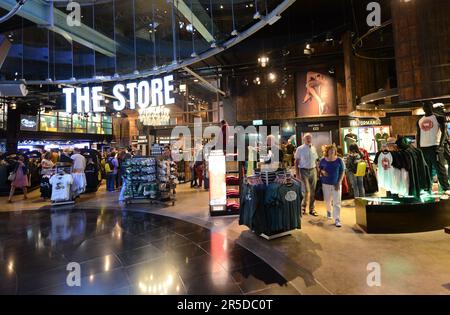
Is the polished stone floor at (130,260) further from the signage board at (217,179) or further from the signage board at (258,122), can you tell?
the signage board at (258,122)

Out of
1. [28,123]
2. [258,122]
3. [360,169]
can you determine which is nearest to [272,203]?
[360,169]

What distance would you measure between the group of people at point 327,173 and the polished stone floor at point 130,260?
6.94 ft

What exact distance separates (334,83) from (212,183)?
7.91 meters

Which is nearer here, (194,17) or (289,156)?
(194,17)

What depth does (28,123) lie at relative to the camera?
17781 millimetres

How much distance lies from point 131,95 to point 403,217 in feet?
24.9

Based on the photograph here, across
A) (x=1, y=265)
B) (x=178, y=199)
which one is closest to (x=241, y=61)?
(x=178, y=199)

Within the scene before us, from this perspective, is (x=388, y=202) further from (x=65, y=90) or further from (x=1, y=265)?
(x=65, y=90)

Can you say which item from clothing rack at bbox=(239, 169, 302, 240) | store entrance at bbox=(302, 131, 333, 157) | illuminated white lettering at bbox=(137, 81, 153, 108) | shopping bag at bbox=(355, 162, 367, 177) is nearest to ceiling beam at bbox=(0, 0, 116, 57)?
illuminated white lettering at bbox=(137, 81, 153, 108)

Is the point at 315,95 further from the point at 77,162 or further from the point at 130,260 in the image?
the point at 130,260

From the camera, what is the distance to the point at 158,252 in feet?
11.8

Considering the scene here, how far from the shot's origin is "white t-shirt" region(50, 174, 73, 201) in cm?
732

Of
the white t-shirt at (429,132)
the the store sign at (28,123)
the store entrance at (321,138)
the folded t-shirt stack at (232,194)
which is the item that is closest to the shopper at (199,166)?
the folded t-shirt stack at (232,194)

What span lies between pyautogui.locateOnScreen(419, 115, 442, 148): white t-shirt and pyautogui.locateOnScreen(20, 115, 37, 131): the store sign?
68.8 feet
